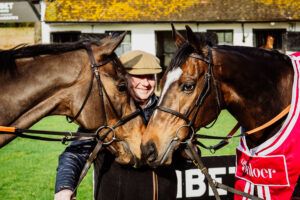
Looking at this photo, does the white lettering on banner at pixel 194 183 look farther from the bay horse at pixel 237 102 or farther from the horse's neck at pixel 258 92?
the horse's neck at pixel 258 92

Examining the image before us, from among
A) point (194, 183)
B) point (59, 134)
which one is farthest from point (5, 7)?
point (59, 134)

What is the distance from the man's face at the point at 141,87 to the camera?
3.83 meters

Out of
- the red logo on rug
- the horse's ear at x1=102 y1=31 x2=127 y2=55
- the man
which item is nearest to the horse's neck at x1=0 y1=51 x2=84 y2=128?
the horse's ear at x1=102 y1=31 x2=127 y2=55

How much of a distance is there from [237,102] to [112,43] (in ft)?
3.71

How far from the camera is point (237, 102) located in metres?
3.46

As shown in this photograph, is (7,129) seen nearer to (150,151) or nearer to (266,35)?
(150,151)

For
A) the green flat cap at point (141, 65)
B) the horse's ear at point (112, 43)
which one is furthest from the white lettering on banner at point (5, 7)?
the horse's ear at point (112, 43)

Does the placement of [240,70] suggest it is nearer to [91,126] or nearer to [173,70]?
[173,70]

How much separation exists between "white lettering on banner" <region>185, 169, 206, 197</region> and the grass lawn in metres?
2.19

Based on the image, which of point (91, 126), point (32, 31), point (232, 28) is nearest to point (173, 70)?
point (91, 126)

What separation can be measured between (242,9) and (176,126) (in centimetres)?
2047

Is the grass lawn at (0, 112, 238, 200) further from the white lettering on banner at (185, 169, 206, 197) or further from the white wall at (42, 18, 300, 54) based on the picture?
the white wall at (42, 18, 300, 54)

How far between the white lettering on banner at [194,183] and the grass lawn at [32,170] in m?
2.19

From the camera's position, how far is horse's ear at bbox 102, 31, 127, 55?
11.5ft
